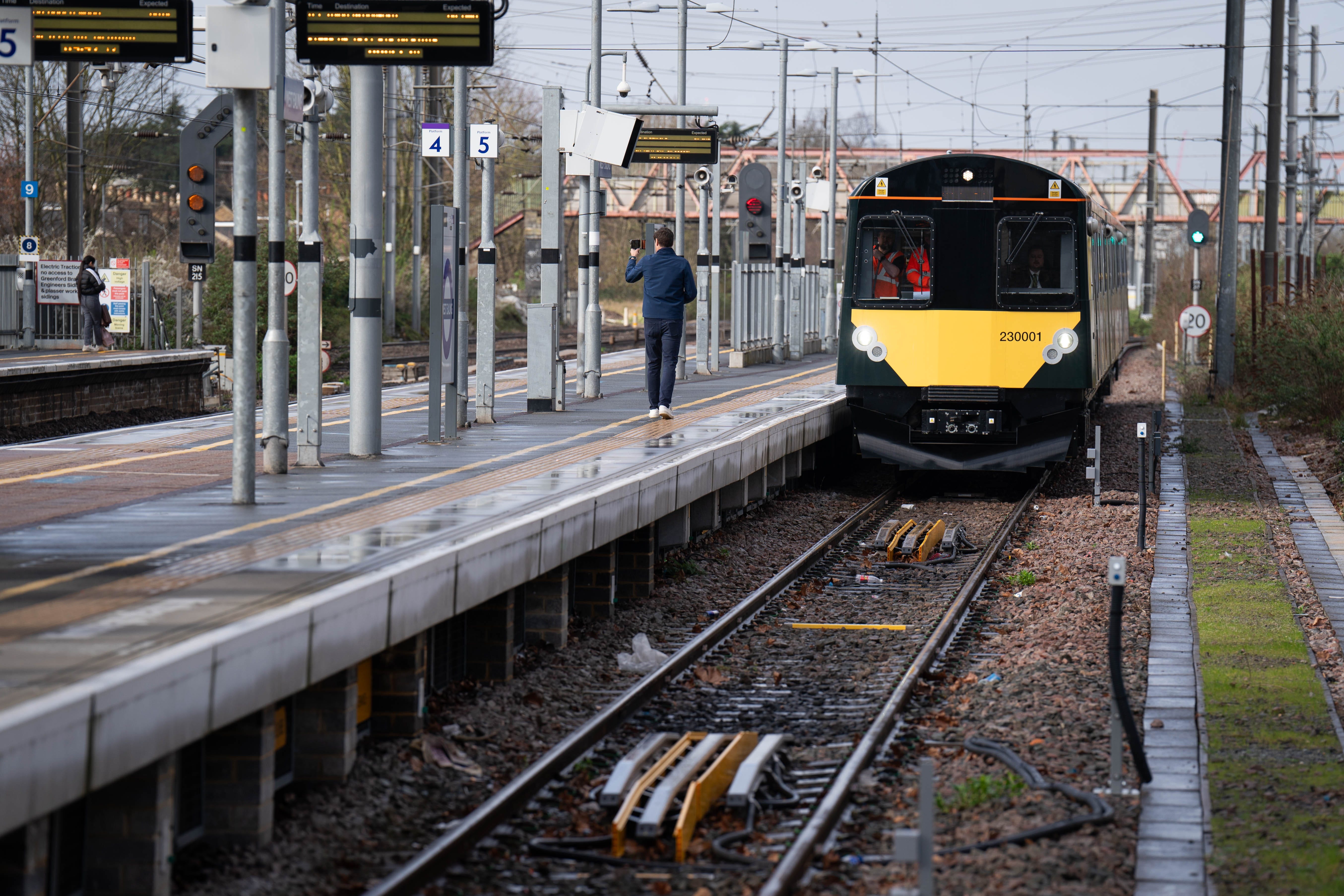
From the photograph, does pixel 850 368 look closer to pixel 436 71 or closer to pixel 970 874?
pixel 970 874

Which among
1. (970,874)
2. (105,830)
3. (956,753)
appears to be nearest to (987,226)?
(956,753)

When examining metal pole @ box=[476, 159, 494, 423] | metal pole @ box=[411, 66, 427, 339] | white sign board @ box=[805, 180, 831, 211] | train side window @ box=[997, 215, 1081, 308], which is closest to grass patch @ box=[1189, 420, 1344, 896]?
train side window @ box=[997, 215, 1081, 308]

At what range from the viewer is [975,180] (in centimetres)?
1689

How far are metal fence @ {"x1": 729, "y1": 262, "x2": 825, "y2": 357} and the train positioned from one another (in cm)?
1159

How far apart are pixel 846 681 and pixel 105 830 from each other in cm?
477

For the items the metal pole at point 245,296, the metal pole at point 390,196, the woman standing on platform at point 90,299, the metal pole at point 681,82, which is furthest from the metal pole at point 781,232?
the metal pole at point 245,296

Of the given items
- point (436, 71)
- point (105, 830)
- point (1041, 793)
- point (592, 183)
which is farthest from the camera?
point (436, 71)

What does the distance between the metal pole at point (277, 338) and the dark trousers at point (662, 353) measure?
15.5 ft

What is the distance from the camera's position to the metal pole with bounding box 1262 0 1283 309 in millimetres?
29750

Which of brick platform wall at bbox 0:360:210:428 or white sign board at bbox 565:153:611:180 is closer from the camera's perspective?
white sign board at bbox 565:153:611:180

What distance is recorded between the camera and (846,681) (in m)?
9.48

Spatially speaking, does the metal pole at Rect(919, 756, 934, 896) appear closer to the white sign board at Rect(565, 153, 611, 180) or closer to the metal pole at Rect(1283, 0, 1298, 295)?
the white sign board at Rect(565, 153, 611, 180)

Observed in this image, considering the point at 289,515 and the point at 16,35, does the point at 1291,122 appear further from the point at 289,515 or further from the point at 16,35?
the point at 289,515

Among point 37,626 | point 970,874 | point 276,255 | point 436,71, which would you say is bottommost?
point 970,874
